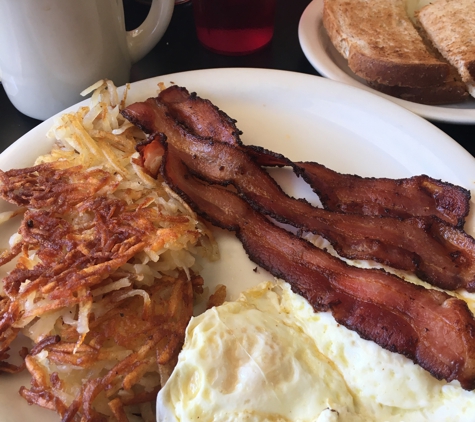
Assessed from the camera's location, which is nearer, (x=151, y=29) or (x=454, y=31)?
(x=151, y=29)

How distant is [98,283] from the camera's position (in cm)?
112

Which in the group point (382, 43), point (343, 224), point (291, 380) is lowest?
point (291, 380)

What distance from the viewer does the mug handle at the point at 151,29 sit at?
5.65 ft

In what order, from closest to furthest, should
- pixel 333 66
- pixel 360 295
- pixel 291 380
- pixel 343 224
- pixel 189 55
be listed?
pixel 291 380 → pixel 360 295 → pixel 343 224 → pixel 333 66 → pixel 189 55

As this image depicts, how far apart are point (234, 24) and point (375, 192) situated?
43.1 inches

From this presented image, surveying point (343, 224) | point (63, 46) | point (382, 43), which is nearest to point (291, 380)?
point (343, 224)

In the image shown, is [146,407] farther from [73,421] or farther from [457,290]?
[457,290]

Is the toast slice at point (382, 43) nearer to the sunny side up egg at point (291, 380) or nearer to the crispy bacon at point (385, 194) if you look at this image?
the crispy bacon at point (385, 194)

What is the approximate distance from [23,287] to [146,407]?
437mm

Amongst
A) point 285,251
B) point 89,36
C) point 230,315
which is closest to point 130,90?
point 89,36

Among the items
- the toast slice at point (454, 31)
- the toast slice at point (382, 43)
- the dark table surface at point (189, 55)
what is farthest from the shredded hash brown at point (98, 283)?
the toast slice at point (454, 31)

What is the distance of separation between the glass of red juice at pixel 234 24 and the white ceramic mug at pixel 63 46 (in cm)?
29

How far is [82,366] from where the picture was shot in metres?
1.03

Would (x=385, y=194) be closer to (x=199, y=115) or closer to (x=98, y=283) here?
(x=199, y=115)
